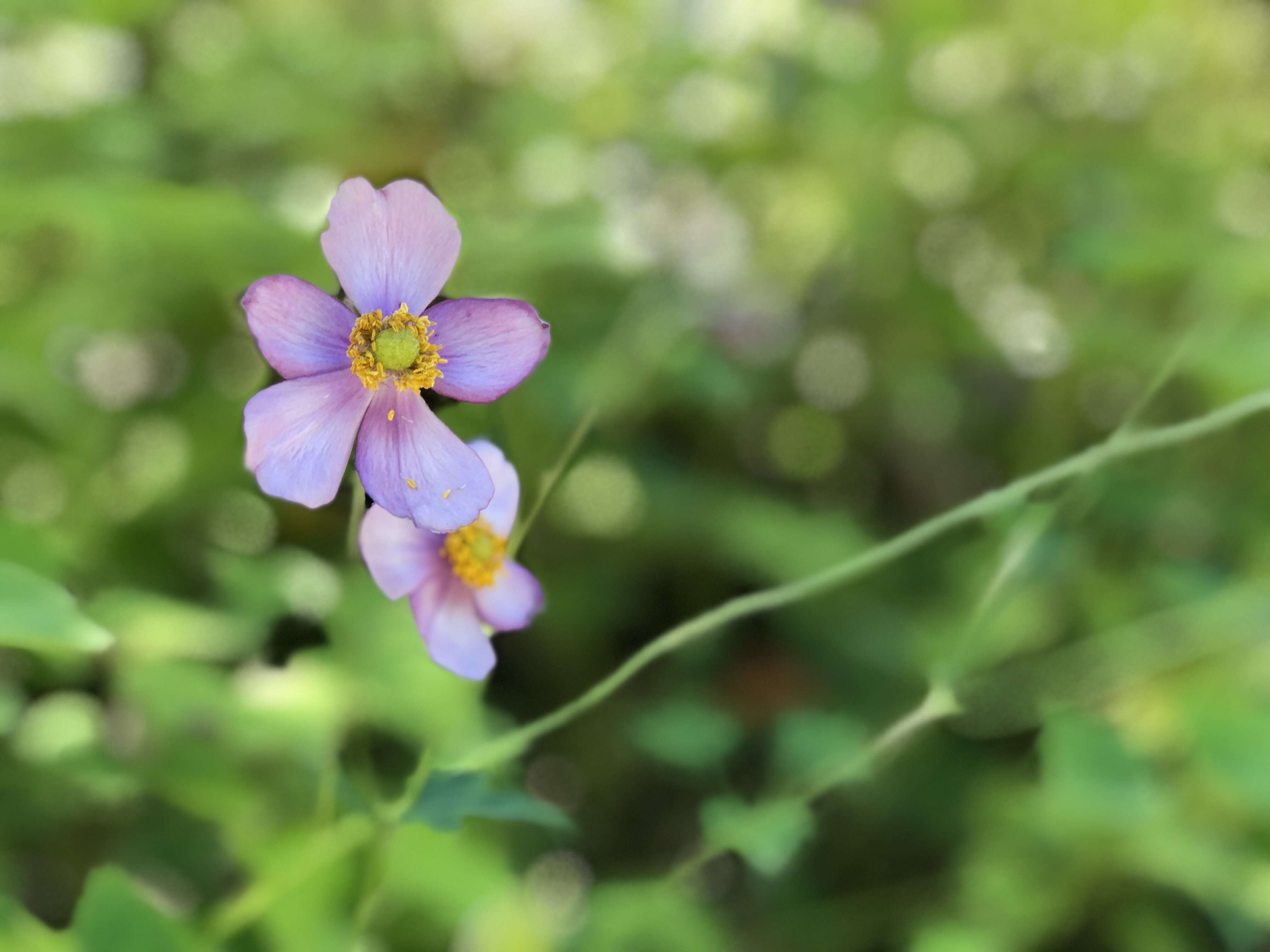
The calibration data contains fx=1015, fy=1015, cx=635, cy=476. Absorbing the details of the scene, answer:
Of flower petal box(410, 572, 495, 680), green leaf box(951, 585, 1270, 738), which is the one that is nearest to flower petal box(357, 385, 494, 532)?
flower petal box(410, 572, 495, 680)

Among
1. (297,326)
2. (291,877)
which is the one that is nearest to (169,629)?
(291,877)

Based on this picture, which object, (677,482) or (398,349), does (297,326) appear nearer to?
(398,349)

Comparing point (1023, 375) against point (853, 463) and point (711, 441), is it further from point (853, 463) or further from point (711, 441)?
point (711, 441)

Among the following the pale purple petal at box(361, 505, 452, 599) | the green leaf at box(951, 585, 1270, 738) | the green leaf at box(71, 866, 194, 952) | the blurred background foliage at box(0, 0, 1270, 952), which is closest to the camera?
the pale purple petal at box(361, 505, 452, 599)

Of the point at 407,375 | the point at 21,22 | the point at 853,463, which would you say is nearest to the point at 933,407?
the point at 853,463

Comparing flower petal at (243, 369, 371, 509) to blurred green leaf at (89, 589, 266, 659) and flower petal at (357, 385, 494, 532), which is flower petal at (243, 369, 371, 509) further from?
blurred green leaf at (89, 589, 266, 659)
